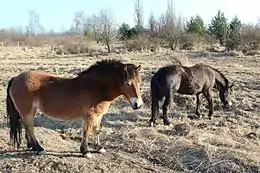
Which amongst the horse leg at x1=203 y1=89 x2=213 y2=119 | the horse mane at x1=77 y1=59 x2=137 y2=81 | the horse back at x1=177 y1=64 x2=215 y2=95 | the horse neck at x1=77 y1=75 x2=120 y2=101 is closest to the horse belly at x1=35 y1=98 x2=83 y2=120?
the horse neck at x1=77 y1=75 x2=120 y2=101

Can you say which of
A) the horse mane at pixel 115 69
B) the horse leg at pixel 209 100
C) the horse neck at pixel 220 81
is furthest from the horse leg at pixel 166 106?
the horse mane at pixel 115 69

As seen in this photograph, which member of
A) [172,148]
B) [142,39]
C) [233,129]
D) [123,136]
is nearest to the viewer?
[172,148]

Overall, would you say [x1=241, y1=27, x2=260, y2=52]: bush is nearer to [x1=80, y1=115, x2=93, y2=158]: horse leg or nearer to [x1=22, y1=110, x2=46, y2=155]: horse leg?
[x1=80, y1=115, x2=93, y2=158]: horse leg

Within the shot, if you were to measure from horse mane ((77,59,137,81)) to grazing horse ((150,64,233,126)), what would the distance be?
2626 mm

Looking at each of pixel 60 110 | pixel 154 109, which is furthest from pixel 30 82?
pixel 154 109

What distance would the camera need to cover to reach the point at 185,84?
993 centimetres

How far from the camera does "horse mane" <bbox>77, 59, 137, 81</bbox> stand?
6.10 meters

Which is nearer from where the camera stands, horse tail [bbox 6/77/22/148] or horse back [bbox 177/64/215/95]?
horse tail [bbox 6/77/22/148]

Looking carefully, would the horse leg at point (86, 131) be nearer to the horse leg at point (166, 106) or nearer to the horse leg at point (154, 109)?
the horse leg at point (154, 109)

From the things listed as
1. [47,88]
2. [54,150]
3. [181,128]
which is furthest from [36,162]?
[181,128]

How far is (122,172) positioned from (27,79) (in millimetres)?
1869

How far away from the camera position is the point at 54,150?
6715 millimetres

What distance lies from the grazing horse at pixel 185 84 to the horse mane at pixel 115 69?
2.63 meters

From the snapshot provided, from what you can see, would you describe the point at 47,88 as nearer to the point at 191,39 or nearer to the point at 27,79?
the point at 27,79
